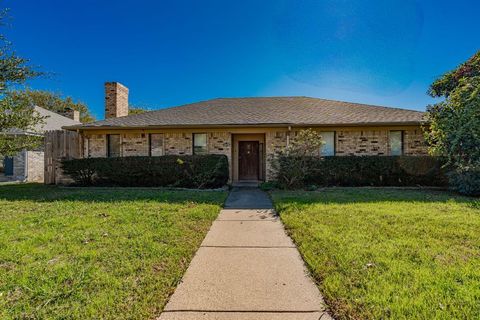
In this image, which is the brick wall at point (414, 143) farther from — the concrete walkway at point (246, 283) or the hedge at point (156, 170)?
the concrete walkway at point (246, 283)

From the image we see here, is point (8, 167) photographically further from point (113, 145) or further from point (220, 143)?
point (220, 143)

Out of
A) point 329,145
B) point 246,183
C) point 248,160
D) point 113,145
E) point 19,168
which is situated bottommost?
point 246,183

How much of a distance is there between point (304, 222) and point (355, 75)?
372 inches

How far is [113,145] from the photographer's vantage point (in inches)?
485

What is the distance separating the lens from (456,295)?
244cm

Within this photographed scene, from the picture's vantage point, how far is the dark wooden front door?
1282cm

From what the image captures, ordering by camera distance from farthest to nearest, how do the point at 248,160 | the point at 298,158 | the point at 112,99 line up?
the point at 112,99, the point at 248,160, the point at 298,158

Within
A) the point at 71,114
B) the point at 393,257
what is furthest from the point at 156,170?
the point at 71,114

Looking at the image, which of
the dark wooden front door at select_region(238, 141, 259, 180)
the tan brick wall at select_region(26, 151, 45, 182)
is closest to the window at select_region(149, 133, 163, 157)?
the dark wooden front door at select_region(238, 141, 259, 180)

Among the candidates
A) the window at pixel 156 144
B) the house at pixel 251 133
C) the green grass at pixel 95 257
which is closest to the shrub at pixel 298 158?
the house at pixel 251 133

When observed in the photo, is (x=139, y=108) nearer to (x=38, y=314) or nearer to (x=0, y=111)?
(x=0, y=111)

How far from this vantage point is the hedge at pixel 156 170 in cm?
1003

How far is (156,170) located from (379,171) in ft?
29.3

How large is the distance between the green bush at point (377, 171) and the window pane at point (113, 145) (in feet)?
25.7
